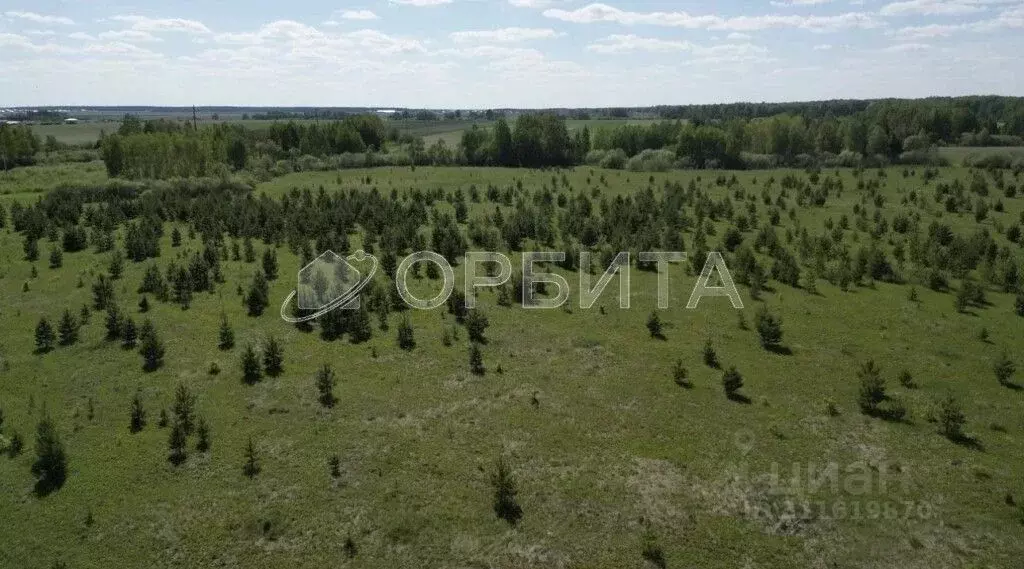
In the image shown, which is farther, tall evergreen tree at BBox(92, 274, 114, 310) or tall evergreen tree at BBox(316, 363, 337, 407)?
tall evergreen tree at BBox(92, 274, 114, 310)

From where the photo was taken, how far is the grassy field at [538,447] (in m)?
16.5

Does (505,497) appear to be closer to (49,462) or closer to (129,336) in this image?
(49,462)

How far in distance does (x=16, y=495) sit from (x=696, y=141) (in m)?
93.5

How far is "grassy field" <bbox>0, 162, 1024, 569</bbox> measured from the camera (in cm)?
1650

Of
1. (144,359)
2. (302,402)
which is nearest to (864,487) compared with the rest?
(302,402)

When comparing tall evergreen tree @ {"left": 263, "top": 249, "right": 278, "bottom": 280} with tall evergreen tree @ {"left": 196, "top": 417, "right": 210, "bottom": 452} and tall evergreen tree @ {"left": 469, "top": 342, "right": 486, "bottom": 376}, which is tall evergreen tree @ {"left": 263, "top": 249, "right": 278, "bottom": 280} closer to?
tall evergreen tree @ {"left": 469, "top": 342, "right": 486, "bottom": 376}

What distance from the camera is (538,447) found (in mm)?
20578

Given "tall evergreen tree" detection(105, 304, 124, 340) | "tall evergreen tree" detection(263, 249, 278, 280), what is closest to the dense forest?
"tall evergreen tree" detection(263, 249, 278, 280)

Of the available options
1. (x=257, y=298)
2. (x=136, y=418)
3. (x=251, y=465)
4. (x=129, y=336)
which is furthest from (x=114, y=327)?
(x=251, y=465)

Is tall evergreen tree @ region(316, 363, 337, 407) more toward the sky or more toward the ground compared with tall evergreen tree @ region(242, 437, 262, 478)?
more toward the sky

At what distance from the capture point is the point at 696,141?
96625mm

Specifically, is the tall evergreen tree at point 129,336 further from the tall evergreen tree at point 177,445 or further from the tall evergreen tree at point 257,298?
the tall evergreen tree at point 177,445

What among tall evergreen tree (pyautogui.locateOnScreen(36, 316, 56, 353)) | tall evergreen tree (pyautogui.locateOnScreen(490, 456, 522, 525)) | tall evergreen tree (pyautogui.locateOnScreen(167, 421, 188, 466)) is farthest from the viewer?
tall evergreen tree (pyautogui.locateOnScreen(36, 316, 56, 353))

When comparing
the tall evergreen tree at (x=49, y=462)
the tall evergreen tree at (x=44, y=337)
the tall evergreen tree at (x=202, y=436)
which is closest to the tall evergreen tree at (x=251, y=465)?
the tall evergreen tree at (x=202, y=436)
